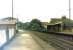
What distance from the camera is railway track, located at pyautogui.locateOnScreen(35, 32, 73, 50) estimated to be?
1052mm

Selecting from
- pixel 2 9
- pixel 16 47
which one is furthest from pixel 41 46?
pixel 2 9

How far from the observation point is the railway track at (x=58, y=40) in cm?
105

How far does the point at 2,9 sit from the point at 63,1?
57cm

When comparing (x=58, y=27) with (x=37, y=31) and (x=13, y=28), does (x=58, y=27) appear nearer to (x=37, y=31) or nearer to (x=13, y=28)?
(x=37, y=31)

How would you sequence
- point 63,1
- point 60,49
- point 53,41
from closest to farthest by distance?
point 60,49 → point 53,41 → point 63,1

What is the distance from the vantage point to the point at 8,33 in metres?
1.22

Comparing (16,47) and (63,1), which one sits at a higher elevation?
(63,1)

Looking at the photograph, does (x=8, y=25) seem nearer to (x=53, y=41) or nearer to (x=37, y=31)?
(x=37, y=31)

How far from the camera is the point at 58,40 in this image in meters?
1.22

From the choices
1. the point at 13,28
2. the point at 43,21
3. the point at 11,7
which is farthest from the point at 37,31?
the point at 11,7

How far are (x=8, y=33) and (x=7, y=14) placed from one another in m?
0.16

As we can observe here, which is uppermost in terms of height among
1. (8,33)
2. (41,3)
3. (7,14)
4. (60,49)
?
(41,3)

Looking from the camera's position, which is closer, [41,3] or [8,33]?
[8,33]

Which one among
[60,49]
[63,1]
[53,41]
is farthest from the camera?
[63,1]
